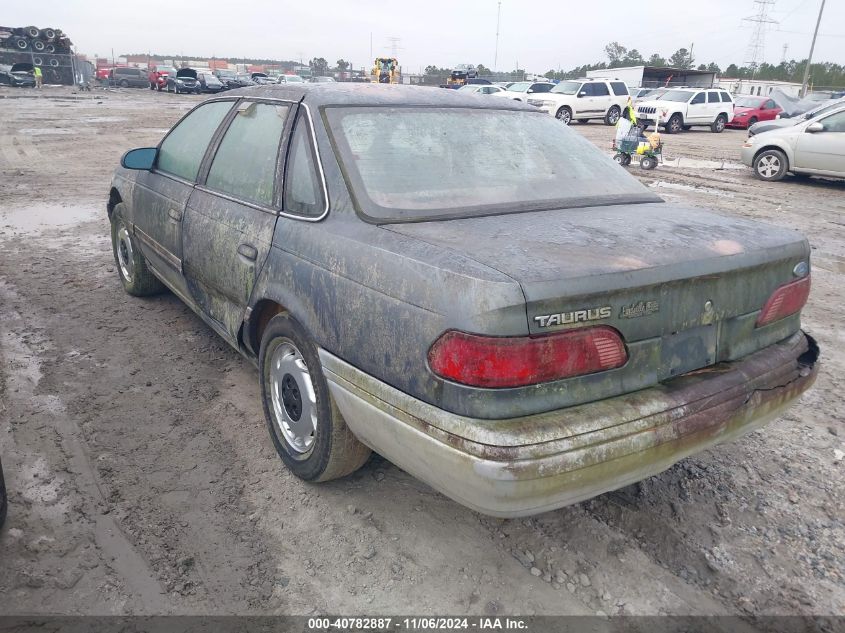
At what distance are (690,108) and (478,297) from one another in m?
25.2

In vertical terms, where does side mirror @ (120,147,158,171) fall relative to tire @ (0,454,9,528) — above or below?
above

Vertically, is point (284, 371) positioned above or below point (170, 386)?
above

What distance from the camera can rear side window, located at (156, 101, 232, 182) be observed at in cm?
373

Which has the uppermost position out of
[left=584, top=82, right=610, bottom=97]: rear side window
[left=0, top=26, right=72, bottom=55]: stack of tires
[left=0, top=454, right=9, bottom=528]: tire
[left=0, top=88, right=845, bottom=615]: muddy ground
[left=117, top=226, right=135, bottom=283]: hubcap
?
[left=0, top=26, right=72, bottom=55]: stack of tires

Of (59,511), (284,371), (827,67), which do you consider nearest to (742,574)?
(284,371)

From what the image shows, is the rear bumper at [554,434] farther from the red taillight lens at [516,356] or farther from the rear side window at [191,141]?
the rear side window at [191,141]

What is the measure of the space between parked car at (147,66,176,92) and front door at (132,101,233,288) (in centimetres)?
4280

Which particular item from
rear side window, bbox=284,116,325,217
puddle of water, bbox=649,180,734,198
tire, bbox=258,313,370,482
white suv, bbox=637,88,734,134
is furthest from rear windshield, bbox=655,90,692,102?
tire, bbox=258,313,370,482

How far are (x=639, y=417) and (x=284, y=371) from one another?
5.07 feet

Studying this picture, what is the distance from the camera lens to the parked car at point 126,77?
147 ft

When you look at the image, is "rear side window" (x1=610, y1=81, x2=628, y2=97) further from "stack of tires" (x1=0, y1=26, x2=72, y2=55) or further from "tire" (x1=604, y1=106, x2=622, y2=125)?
"stack of tires" (x1=0, y1=26, x2=72, y2=55)

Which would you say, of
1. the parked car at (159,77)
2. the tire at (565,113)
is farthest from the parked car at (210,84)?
the tire at (565,113)

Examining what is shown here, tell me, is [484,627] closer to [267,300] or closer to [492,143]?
[267,300]

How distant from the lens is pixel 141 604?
7.18ft
